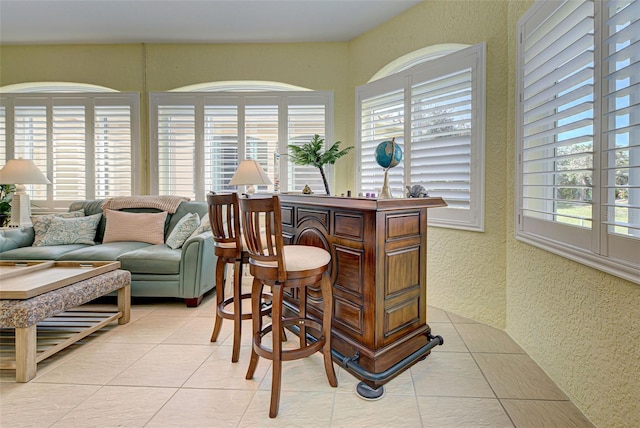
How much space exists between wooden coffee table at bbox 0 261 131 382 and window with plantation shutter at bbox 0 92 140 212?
1.89m

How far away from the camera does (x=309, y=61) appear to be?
4031 millimetres

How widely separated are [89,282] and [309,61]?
3.36 metres

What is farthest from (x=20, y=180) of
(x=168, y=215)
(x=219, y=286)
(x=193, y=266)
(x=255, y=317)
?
(x=255, y=317)

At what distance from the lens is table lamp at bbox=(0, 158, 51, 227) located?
3.52m

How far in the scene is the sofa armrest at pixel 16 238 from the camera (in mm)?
3242

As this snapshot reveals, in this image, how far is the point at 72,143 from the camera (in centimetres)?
423

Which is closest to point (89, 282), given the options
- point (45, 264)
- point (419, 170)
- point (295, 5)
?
point (45, 264)

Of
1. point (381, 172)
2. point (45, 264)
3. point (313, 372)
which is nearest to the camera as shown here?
point (313, 372)

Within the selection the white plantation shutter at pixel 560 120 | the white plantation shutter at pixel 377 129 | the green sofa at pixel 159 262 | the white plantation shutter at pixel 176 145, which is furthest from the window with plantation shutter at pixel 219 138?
the white plantation shutter at pixel 560 120

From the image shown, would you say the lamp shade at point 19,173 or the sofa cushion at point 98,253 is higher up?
the lamp shade at point 19,173

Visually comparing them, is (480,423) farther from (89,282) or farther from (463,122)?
(89,282)

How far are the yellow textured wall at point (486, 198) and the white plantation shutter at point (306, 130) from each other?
1.30 metres

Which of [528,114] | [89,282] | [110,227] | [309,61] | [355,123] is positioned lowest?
[89,282]

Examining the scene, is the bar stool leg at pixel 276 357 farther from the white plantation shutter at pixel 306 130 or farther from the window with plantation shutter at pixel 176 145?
the window with plantation shutter at pixel 176 145
